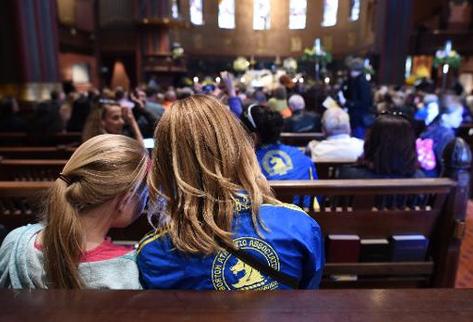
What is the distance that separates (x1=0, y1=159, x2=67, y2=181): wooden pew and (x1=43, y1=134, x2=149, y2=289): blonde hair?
1911mm

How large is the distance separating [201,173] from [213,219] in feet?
0.38

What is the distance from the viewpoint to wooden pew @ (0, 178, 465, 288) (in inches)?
71.8

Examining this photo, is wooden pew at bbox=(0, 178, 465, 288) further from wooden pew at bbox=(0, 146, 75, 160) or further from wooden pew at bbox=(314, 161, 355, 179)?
wooden pew at bbox=(0, 146, 75, 160)

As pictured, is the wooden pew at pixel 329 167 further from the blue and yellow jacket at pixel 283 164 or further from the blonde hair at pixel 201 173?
the blonde hair at pixel 201 173

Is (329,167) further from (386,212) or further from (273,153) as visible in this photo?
(386,212)

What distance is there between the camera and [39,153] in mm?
3643

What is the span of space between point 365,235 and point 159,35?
12.7 metres

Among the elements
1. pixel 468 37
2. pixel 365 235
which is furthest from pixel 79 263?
pixel 468 37

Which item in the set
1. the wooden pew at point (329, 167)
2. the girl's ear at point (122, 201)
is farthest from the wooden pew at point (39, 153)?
the girl's ear at point (122, 201)

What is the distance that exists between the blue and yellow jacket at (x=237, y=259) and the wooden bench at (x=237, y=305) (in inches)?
10.2

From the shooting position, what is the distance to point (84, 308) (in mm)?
615

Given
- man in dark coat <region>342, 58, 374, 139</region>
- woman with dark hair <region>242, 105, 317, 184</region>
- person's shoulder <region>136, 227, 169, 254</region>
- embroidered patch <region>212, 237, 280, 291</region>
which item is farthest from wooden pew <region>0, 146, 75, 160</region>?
man in dark coat <region>342, 58, 374, 139</region>

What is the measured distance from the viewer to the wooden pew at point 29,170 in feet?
9.13

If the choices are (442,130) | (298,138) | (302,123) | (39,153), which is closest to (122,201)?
(39,153)
